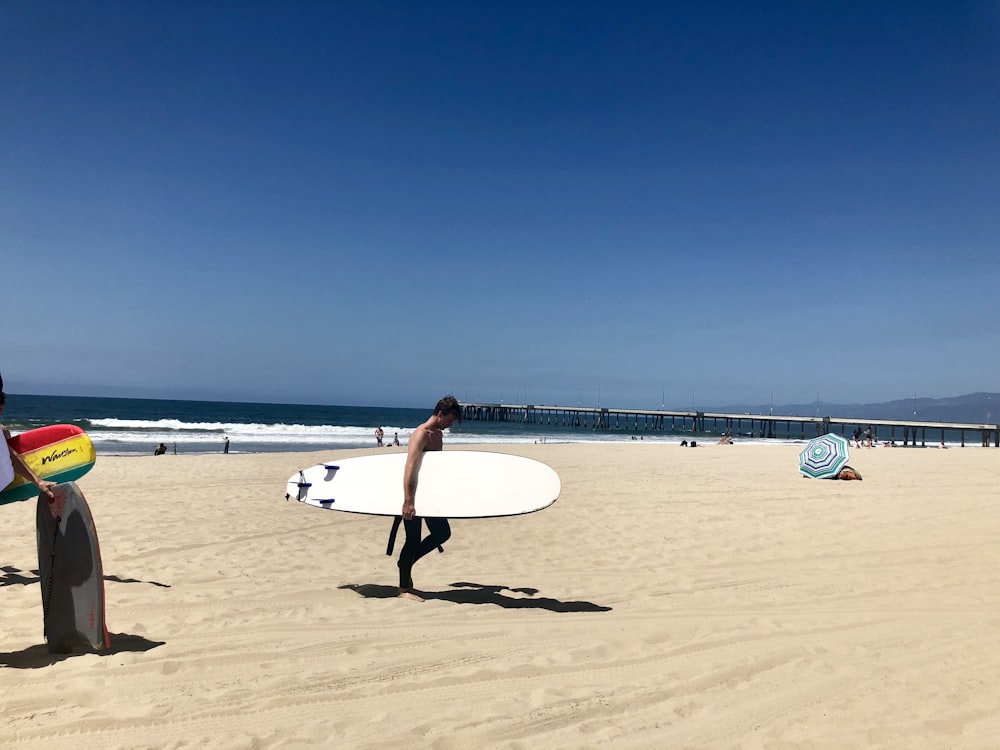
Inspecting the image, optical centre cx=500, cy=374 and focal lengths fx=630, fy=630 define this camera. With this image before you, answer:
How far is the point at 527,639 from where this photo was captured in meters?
4.04

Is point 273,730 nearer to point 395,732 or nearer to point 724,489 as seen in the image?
point 395,732

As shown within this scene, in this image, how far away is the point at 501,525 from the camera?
853 cm

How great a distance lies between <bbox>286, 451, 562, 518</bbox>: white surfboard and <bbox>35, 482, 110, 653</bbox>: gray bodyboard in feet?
6.19

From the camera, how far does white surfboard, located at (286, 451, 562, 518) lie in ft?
17.3

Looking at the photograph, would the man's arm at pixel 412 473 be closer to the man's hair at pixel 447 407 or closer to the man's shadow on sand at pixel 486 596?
the man's hair at pixel 447 407

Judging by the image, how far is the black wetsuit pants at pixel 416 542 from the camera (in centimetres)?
501

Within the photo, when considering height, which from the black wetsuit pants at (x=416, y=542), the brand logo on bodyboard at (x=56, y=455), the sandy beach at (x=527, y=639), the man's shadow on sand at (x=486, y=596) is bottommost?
the man's shadow on sand at (x=486, y=596)

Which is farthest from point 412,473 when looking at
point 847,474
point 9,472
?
point 847,474

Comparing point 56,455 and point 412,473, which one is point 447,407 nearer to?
point 412,473

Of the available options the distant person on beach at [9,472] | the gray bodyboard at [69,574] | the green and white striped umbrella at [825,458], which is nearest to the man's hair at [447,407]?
the gray bodyboard at [69,574]

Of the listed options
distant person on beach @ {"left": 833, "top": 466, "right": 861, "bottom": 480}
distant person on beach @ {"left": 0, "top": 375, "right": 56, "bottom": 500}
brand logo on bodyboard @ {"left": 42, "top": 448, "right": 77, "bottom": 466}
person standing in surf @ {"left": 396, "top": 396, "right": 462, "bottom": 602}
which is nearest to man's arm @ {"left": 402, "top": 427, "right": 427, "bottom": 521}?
person standing in surf @ {"left": 396, "top": 396, "right": 462, "bottom": 602}

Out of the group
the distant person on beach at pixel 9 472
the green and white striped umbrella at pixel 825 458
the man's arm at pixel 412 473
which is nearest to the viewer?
the distant person on beach at pixel 9 472

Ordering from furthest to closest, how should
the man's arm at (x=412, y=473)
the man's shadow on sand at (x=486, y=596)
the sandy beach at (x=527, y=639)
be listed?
the man's shadow on sand at (x=486, y=596), the man's arm at (x=412, y=473), the sandy beach at (x=527, y=639)

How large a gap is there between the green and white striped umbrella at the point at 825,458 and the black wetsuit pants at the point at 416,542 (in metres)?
12.0
